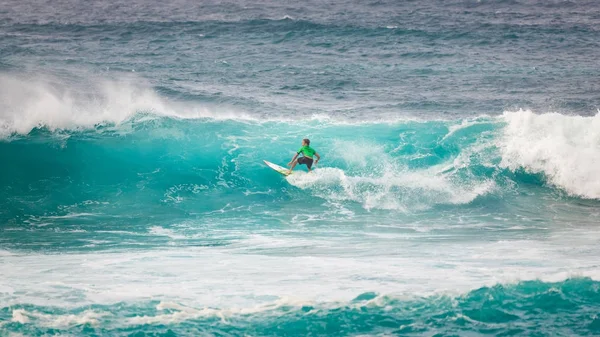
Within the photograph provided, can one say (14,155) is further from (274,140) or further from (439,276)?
(439,276)

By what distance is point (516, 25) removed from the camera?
114 ft

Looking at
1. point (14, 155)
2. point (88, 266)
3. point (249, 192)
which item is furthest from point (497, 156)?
point (14, 155)

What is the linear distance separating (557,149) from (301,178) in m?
6.76

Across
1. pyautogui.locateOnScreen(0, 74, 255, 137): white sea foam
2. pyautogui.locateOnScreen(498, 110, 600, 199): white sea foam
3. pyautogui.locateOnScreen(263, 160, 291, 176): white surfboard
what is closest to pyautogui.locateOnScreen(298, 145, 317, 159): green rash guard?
pyautogui.locateOnScreen(263, 160, 291, 176): white surfboard

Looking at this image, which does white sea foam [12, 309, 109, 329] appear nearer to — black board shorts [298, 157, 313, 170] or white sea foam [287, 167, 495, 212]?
white sea foam [287, 167, 495, 212]

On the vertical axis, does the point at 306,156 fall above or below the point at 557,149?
above

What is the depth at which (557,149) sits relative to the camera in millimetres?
17906

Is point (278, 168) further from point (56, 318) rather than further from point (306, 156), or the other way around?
point (56, 318)

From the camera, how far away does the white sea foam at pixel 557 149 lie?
17141 mm

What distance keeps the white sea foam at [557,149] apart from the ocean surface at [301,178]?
0.05 m

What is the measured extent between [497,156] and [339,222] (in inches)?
233

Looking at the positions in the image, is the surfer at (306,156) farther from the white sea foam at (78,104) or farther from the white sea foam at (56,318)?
the white sea foam at (56,318)

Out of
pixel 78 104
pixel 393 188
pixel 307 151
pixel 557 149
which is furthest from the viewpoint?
pixel 78 104

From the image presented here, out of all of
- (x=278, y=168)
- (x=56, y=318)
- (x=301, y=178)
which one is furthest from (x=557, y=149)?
(x=56, y=318)
